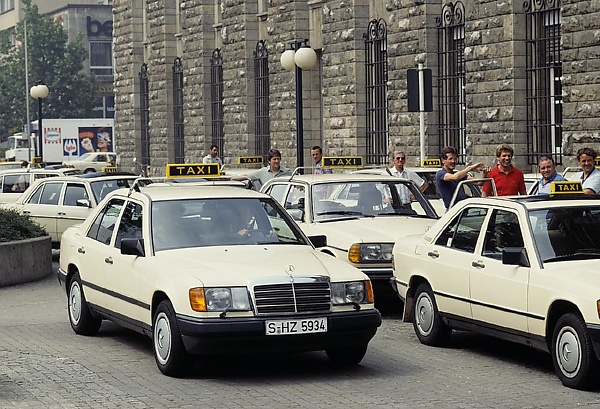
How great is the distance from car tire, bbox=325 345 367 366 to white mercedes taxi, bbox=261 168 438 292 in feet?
11.4

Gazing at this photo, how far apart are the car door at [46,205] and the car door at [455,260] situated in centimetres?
1195

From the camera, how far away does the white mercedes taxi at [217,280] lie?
33.8ft

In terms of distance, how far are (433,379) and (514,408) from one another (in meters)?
1.36

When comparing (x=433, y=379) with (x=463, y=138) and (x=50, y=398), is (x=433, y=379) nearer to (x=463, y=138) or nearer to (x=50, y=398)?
(x=50, y=398)

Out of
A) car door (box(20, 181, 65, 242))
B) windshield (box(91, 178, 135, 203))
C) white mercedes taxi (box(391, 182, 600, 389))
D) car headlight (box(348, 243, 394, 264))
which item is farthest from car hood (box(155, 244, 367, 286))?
car door (box(20, 181, 65, 242))

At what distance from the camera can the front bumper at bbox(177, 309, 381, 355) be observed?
10.2m

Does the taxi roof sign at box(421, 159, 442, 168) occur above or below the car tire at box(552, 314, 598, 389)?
above

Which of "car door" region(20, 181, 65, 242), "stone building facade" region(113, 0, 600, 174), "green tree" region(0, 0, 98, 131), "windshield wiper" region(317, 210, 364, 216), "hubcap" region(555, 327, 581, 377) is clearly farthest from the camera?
"green tree" region(0, 0, 98, 131)

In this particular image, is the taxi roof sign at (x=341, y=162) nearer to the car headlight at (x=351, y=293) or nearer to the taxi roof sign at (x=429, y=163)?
the taxi roof sign at (x=429, y=163)

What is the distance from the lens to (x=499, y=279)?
1095 centimetres

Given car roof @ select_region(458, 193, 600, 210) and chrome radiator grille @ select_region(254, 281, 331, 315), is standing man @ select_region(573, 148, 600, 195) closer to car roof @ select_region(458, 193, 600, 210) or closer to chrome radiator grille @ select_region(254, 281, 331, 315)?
car roof @ select_region(458, 193, 600, 210)

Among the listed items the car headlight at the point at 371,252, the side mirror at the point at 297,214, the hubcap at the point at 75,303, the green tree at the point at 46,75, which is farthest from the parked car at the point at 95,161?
the hubcap at the point at 75,303

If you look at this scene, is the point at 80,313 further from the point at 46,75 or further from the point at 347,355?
the point at 46,75

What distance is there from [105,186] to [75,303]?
977cm
